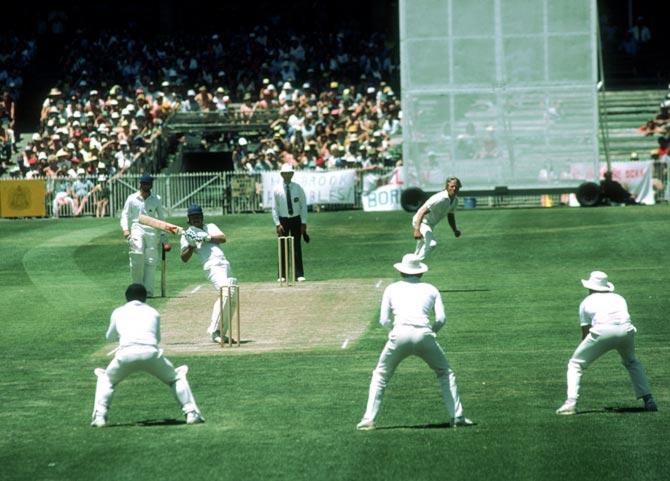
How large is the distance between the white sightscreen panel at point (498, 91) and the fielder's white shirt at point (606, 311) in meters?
28.1

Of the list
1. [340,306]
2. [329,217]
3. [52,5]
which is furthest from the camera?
[52,5]

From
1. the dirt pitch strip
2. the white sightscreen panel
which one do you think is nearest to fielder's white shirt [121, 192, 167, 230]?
the dirt pitch strip

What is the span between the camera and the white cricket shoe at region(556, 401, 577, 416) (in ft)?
51.3

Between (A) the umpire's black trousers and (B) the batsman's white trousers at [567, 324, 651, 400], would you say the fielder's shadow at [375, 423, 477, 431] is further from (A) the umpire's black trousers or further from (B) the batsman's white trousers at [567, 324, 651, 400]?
(A) the umpire's black trousers

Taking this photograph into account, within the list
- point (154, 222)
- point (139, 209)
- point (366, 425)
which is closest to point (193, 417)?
point (366, 425)

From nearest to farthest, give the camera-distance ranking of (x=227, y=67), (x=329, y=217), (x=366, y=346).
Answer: (x=366, y=346) < (x=329, y=217) < (x=227, y=67)

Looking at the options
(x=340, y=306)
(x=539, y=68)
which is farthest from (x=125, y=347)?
(x=539, y=68)

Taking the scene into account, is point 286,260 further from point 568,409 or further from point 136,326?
point 136,326

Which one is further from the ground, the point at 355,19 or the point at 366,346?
the point at 355,19

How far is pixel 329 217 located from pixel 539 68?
7660mm

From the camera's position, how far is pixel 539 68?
4319 cm

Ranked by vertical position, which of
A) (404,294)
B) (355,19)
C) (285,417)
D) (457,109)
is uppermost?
(355,19)

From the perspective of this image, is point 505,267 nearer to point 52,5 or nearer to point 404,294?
point 404,294

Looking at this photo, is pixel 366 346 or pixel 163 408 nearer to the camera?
pixel 163 408
